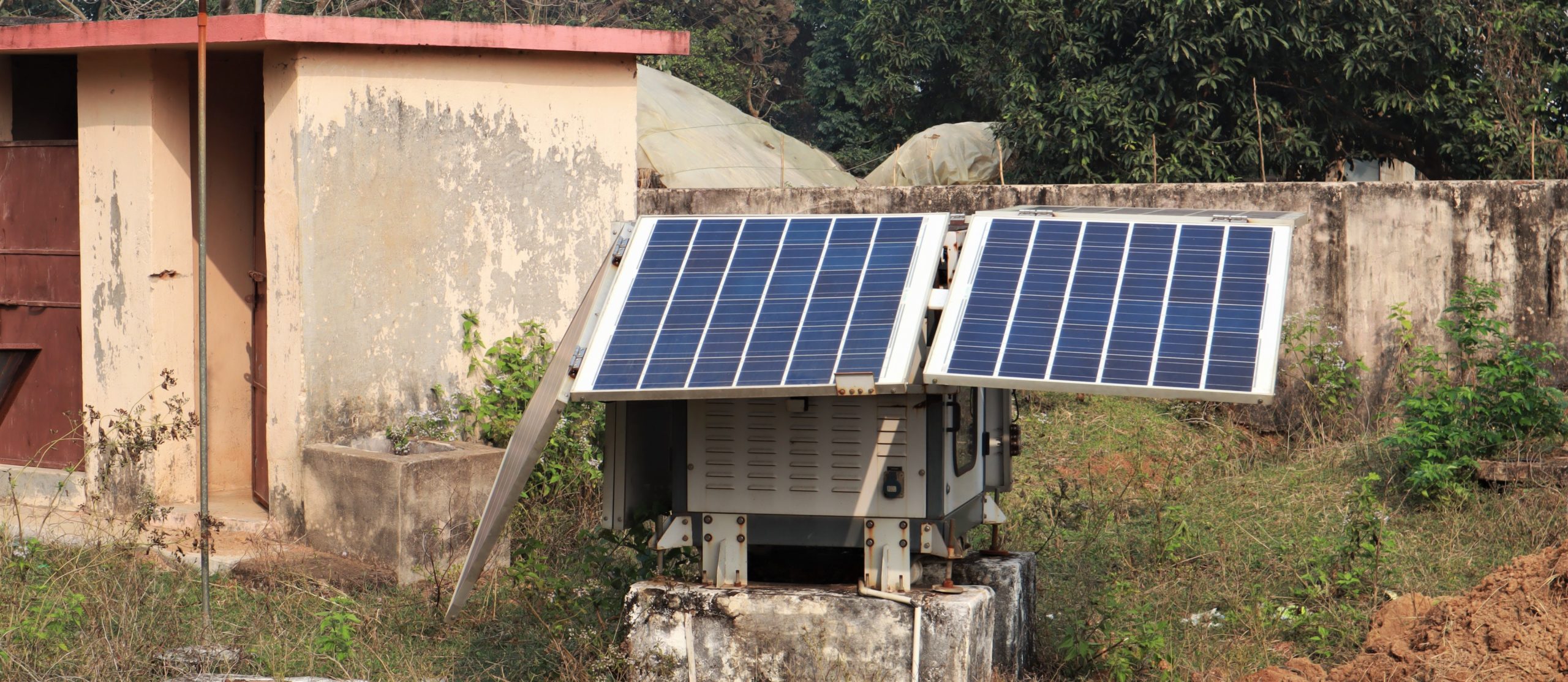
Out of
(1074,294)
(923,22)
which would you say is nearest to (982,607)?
(1074,294)

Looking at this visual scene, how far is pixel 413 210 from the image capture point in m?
8.23

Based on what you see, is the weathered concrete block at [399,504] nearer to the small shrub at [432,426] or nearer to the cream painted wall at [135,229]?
the small shrub at [432,426]

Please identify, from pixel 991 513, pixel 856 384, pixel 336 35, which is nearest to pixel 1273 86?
pixel 336 35

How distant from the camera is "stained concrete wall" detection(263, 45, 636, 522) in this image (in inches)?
310

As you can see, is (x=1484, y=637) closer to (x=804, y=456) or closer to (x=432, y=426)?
(x=804, y=456)

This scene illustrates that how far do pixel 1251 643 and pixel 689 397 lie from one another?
10.0 feet

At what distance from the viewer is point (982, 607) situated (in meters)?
4.70

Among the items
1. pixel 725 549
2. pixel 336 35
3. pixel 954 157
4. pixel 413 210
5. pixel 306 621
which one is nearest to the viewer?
pixel 725 549

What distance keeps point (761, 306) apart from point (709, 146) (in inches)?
415

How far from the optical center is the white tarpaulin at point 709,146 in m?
14.0

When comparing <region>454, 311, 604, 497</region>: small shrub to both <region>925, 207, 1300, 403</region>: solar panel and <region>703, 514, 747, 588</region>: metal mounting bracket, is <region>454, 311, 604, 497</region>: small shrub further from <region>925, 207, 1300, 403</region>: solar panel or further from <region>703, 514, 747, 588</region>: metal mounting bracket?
<region>925, 207, 1300, 403</region>: solar panel

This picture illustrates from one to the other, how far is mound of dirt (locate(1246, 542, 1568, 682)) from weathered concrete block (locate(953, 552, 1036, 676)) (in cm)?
87

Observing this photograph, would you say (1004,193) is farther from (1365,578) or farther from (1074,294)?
(1074,294)

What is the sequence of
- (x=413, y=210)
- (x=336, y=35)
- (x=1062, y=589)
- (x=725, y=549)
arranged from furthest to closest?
(x=413, y=210) → (x=336, y=35) → (x=1062, y=589) → (x=725, y=549)
